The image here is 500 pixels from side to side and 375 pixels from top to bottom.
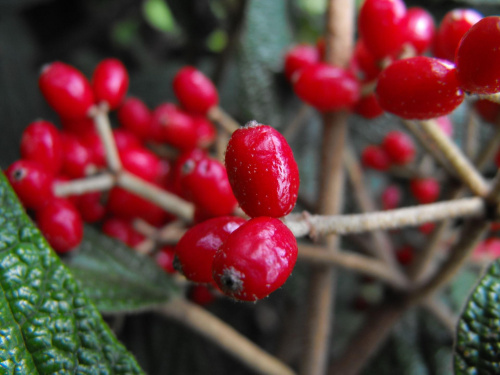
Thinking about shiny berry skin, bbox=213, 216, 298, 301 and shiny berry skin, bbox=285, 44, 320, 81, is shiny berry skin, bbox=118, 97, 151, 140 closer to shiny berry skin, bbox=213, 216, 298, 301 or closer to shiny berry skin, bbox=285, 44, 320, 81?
shiny berry skin, bbox=285, 44, 320, 81

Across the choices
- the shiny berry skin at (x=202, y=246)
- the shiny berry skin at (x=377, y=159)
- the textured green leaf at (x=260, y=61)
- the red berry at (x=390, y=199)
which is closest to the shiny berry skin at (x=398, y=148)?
the shiny berry skin at (x=377, y=159)

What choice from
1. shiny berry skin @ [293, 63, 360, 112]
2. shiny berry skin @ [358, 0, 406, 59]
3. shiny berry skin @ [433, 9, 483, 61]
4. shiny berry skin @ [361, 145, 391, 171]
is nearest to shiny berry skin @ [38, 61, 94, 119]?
shiny berry skin @ [293, 63, 360, 112]

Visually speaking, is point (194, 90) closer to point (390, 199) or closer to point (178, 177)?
point (178, 177)

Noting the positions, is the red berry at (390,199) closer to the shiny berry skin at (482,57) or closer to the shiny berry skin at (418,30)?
the shiny berry skin at (418,30)

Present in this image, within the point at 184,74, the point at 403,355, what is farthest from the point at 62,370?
the point at 403,355

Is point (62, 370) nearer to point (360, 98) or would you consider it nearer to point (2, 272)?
point (2, 272)

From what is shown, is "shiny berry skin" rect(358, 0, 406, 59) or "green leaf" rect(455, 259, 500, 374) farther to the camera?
"shiny berry skin" rect(358, 0, 406, 59)

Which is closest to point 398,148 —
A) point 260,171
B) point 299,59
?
point 299,59
